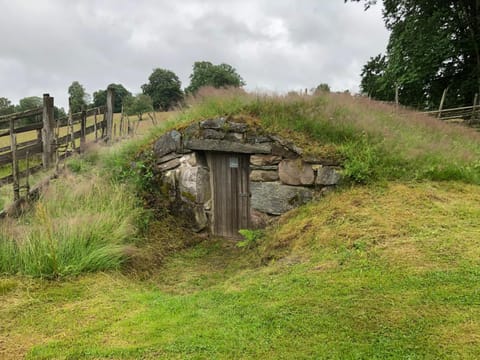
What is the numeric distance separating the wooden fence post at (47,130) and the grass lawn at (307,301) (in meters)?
3.76

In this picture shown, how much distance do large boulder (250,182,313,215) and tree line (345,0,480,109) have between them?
1118 cm

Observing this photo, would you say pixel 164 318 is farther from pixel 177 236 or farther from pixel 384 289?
pixel 177 236

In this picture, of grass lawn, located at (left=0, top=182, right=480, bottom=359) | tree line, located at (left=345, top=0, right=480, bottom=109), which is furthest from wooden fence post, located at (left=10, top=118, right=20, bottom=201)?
tree line, located at (left=345, top=0, right=480, bottom=109)

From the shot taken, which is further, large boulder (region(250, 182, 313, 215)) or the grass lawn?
large boulder (region(250, 182, 313, 215))

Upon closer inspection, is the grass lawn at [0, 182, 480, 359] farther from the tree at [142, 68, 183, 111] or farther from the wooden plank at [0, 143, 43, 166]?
the tree at [142, 68, 183, 111]

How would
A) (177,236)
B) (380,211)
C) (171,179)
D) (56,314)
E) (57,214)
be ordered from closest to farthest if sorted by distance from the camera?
(56,314) → (380,211) → (57,214) → (177,236) → (171,179)

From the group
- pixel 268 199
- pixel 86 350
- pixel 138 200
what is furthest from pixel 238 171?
pixel 86 350

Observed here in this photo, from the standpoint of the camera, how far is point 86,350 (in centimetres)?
317

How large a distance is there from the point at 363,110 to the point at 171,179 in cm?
473

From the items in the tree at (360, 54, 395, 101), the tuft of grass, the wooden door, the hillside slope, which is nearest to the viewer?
the hillside slope

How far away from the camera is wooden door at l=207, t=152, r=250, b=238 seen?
766cm

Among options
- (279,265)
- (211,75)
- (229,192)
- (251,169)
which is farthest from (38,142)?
(211,75)

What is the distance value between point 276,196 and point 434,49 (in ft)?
39.5

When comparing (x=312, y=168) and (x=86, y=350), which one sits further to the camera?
(x=312, y=168)
